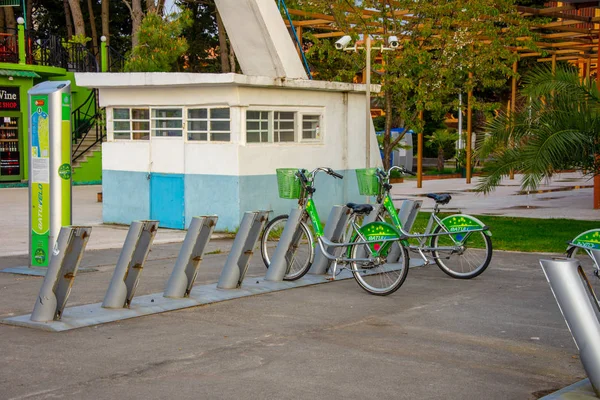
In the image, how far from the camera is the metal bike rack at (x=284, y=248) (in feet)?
33.4

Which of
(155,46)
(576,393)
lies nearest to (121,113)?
(155,46)

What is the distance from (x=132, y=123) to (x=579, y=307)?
12212 millimetres

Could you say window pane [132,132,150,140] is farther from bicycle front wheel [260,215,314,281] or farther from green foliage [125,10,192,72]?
bicycle front wheel [260,215,314,281]

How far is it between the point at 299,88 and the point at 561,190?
43.2 feet

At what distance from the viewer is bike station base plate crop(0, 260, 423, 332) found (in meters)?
8.02

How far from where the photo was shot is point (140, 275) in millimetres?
9086

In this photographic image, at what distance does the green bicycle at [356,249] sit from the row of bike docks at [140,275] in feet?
0.52

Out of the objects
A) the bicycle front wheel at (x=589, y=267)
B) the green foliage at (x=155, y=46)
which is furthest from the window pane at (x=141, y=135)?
the bicycle front wheel at (x=589, y=267)

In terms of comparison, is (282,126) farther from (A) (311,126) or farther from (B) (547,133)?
(B) (547,133)

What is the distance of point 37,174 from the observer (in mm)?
11070

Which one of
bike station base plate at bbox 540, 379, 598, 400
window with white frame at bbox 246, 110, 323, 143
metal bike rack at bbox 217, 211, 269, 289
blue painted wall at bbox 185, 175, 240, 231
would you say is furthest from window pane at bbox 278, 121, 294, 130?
bike station base plate at bbox 540, 379, 598, 400

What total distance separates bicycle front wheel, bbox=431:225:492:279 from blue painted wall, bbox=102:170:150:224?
7.05 m

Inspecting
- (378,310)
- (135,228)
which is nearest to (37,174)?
(135,228)

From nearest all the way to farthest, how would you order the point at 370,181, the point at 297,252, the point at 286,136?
1. the point at 297,252
2. the point at 370,181
3. the point at 286,136
